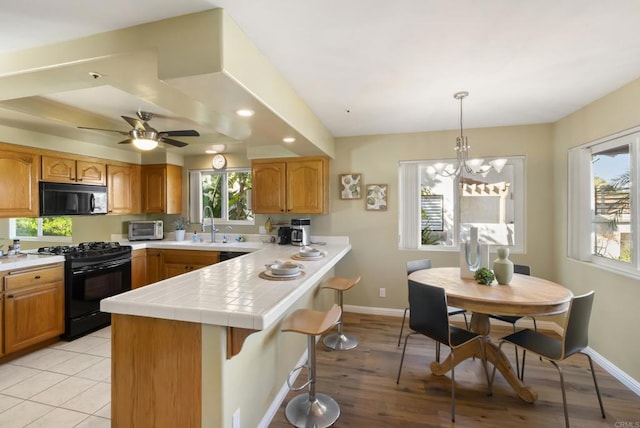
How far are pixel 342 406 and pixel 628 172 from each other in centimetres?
302

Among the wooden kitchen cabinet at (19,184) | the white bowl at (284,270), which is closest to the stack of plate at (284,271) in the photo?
the white bowl at (284,270)

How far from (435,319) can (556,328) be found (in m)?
2.25

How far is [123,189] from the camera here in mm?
4191

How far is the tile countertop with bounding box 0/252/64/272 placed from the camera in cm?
262

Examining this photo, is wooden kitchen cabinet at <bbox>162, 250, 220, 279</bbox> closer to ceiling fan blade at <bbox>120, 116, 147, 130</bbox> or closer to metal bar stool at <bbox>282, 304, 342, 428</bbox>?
ceiling fan blade at <bbox>120, 116, 147, 130</bbox>

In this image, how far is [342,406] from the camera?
2.07 meters

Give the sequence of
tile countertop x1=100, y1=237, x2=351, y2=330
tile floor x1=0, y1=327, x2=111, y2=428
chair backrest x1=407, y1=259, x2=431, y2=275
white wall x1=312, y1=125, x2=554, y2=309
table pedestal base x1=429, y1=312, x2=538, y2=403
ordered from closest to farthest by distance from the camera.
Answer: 1. tile countertop x1=100, y1=237, x2=351, y2=330
2. tile floor x1=0, y1=327, x2=111, y2=428
3. table pedestal base x1=429, y1=312, x2=538, y2=403
4. chair backrest x1=407, y1=259, x2=431, y2=275
5. white wall x1=312, y1=125, x2=554, y2=309

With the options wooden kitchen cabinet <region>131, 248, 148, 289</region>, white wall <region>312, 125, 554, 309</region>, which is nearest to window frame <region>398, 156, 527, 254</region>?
white wall <region>312, 125, 554, 309</region>

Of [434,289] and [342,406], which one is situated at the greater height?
[434,289]

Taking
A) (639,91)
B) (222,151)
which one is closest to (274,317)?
(639,91)

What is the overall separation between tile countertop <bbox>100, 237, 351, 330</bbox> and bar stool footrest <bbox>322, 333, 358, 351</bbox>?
105cm

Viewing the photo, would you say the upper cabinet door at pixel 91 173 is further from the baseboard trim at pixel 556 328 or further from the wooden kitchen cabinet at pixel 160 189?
the baseboard trim at pixel 556 328

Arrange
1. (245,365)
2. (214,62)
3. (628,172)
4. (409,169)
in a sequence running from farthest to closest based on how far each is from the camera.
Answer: (409,169), (628,172), (245,365), (214,62)

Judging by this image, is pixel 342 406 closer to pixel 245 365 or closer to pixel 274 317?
pixel 245 365
